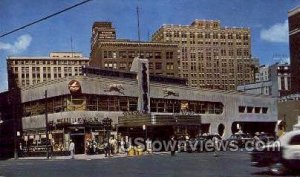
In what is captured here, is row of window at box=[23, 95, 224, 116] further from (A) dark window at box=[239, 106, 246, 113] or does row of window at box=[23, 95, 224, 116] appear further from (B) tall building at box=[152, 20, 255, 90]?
(B) tall building at box=[152, 20, 255, 90]

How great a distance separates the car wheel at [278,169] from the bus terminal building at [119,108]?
35301 mm

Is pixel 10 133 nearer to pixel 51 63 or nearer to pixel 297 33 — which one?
pixel 297 33

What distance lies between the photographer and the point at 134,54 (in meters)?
128

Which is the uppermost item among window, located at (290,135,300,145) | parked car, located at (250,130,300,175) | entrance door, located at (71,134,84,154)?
window, located at (290,135,300,145)

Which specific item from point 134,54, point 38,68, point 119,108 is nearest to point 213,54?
point 134,54

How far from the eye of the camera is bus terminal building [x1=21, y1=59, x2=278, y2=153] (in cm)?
5447

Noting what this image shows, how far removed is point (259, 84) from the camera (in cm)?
11438

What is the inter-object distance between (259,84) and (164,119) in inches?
2482

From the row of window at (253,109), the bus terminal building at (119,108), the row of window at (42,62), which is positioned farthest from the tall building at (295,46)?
the row of window at (42,62)

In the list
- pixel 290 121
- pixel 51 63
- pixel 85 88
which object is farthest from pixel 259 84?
pixel 51 63

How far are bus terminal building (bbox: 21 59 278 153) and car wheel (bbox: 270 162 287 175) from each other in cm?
3530

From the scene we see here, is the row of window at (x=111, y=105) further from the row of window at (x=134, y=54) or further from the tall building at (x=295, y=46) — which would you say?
the row of window at (x=134, y=54)

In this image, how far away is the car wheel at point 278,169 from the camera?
19.1 m

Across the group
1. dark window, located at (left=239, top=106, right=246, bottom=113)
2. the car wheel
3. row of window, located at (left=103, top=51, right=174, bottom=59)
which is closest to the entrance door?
dark window, located at (left=239, top=106, right=246, bottom=113)
